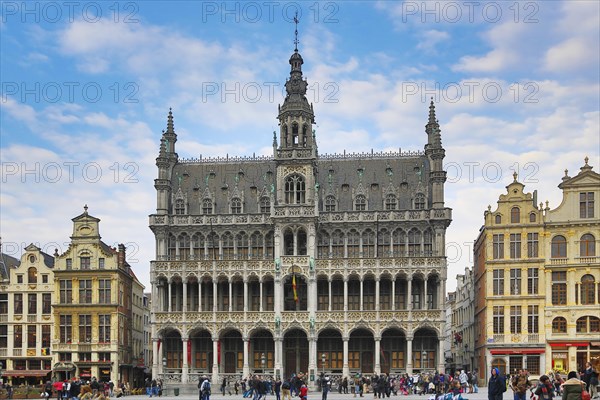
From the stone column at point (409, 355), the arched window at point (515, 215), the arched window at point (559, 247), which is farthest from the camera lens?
the stone column at point (409, 355)

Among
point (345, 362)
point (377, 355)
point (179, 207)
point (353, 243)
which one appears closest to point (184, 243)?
point (179, 207)

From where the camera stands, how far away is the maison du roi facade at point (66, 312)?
8119 centimetres

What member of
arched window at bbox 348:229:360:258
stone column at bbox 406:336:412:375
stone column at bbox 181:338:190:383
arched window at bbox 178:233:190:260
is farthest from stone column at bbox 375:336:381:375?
arched window at bbox 178:233:190:260

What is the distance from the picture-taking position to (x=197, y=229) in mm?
84812

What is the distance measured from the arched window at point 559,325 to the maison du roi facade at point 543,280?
0.28 feet

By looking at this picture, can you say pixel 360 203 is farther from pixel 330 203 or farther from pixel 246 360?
pixel 246 360

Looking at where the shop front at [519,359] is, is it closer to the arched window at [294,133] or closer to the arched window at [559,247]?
the arched window at [559,247]

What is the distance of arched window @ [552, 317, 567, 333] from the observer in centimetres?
7306

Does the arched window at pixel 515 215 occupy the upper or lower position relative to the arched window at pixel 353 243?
upper

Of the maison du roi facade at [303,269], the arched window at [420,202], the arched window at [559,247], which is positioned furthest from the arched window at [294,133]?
the arched window at [559,247]

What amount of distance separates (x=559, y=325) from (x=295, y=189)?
2667 centimetres

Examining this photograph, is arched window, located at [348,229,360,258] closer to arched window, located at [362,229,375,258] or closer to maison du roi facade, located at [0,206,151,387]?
arched window, located at [362,229,375,258]

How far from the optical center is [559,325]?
240 ft

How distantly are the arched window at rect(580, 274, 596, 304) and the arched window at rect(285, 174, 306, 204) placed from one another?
86.6ft
